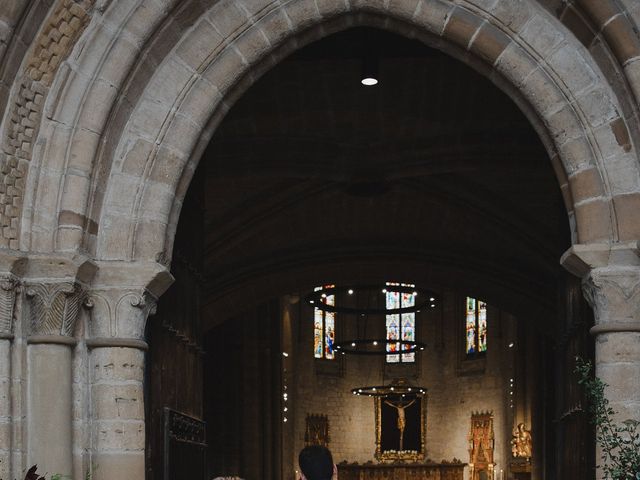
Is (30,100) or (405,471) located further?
(405,471)

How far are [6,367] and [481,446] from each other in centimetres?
2135

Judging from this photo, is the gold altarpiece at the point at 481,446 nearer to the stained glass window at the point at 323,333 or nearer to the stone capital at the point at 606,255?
the stained glass window at the point at 323,333

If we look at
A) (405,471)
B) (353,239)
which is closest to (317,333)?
(405,471)

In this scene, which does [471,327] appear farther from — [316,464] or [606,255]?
[316,464]

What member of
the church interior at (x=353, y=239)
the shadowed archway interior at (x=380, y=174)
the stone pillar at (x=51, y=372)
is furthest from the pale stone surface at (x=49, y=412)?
the shadowed archway interior at (x=380, y=174)

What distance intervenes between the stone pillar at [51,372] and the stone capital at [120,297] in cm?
16

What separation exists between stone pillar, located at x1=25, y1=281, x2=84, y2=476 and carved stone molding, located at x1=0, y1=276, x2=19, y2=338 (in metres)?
0.13

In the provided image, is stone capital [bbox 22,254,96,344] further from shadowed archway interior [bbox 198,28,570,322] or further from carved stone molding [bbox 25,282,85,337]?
shadowed archway interior [bbox 198,28,570,322]

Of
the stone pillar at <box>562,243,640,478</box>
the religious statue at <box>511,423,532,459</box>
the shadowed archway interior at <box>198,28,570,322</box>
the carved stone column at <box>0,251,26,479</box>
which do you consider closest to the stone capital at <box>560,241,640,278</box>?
the stone pillar at <box>562,243,640,478</box>

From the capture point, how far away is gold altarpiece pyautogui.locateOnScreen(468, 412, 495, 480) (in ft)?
87.4

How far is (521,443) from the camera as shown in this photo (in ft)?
77.3

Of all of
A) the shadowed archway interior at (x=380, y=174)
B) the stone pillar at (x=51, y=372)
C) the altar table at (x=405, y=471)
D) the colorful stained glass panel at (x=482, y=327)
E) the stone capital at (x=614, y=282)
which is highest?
the shadowed archway interior at (x=380, y=174)

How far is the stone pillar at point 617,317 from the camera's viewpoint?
6.60 metres

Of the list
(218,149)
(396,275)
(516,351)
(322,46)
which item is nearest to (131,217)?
(322,46)
